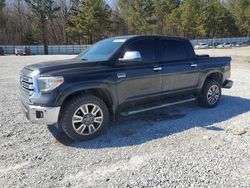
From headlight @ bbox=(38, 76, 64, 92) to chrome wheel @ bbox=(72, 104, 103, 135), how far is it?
0.58 meters

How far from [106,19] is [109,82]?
47.6m

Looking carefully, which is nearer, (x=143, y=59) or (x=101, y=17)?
(x=143, y=59)

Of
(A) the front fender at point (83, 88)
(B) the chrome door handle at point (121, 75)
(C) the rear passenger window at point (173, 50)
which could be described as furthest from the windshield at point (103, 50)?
(C) the rear passenger window at point (173, 50)

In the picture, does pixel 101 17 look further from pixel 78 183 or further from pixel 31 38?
pixel 78 183

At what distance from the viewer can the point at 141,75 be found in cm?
517

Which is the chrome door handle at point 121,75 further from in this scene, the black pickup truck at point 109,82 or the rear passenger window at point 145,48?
the rear passenger window at point 145,48

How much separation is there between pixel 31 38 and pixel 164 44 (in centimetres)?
5140

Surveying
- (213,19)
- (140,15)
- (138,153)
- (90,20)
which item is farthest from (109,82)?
(213,19)

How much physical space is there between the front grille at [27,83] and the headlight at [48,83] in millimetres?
192

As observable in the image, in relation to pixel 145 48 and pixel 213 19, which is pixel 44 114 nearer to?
pixel 145 48

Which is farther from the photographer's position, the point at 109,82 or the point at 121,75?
the point at 121,75

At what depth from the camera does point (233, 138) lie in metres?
4.73

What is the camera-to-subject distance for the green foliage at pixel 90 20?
48062 mm

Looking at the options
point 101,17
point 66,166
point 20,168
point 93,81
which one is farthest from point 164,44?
point 101,17
